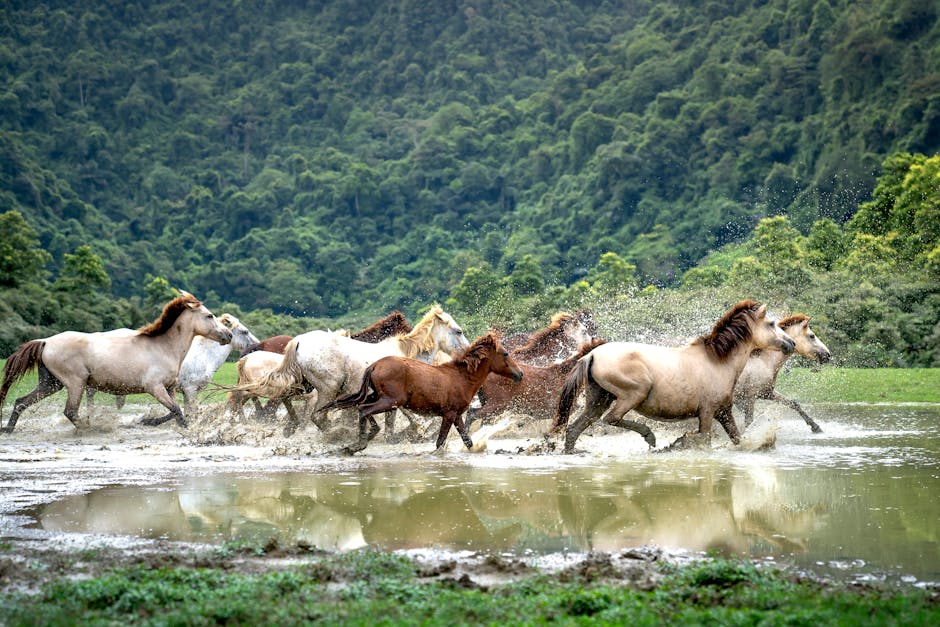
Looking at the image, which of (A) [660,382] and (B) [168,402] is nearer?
(A) [660,382]

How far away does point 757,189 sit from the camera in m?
59.2

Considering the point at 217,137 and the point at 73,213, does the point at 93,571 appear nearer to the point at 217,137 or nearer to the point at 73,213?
the point at 73,213

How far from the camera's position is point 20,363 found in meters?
14.3

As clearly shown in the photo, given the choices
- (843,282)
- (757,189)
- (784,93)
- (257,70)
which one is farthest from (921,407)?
(257,70)

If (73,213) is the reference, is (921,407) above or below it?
above

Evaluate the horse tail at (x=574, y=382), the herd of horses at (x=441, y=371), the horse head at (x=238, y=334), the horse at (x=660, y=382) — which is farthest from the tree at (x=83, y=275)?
the horse at (x=660, y=382)

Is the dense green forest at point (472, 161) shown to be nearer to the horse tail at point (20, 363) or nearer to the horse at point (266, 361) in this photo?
the horse at point (266, 361)

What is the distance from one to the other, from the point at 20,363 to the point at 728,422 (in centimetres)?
920

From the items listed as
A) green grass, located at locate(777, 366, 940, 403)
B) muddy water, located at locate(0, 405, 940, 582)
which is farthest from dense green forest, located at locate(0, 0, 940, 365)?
muddy water, located at locate(0, 405, 940, 582)

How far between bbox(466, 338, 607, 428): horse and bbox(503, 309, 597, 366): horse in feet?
6.38

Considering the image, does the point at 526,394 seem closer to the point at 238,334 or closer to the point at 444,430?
the point at 444,430

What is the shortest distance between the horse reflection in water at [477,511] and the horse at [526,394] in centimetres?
358

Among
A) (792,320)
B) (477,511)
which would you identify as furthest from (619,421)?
(792,320)

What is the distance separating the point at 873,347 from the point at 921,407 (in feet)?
32.1
